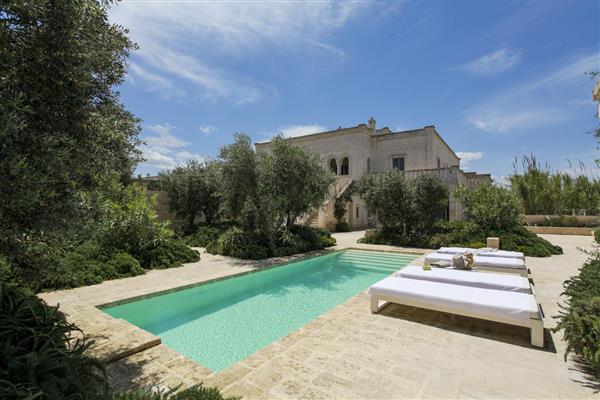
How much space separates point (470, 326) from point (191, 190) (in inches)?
587

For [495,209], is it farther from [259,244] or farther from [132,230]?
[132,230]

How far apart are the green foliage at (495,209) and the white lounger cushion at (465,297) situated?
9621 millimetres

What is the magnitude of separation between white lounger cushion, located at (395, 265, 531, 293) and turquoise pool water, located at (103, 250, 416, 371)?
1997 millimetres

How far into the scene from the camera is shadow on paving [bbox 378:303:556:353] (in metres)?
3.95

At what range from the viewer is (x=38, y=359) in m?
1.98

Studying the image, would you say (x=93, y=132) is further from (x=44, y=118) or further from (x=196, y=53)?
(x=196, y=53)

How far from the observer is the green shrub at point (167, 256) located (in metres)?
8.82

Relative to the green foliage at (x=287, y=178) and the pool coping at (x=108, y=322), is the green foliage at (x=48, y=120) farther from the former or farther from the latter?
the green foliage at (x=287, y=178)

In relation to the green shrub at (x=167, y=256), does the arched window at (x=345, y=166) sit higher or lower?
higher

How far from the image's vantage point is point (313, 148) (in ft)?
85.8

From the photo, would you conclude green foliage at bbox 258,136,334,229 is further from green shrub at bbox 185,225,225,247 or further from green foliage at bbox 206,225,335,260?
green shrub at bbox 185,225,225,247

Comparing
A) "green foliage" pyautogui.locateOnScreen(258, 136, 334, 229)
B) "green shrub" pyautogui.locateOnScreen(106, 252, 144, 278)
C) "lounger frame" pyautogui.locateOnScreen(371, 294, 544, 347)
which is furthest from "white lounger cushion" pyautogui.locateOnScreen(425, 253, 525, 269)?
"green shrub" pyautogui.locateOnScreen(106, 252, 144, 278)

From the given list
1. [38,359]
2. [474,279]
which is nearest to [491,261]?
[474,279]

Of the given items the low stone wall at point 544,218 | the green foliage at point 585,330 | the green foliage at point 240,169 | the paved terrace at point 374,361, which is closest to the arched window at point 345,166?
the low stone wall at point 544,218
